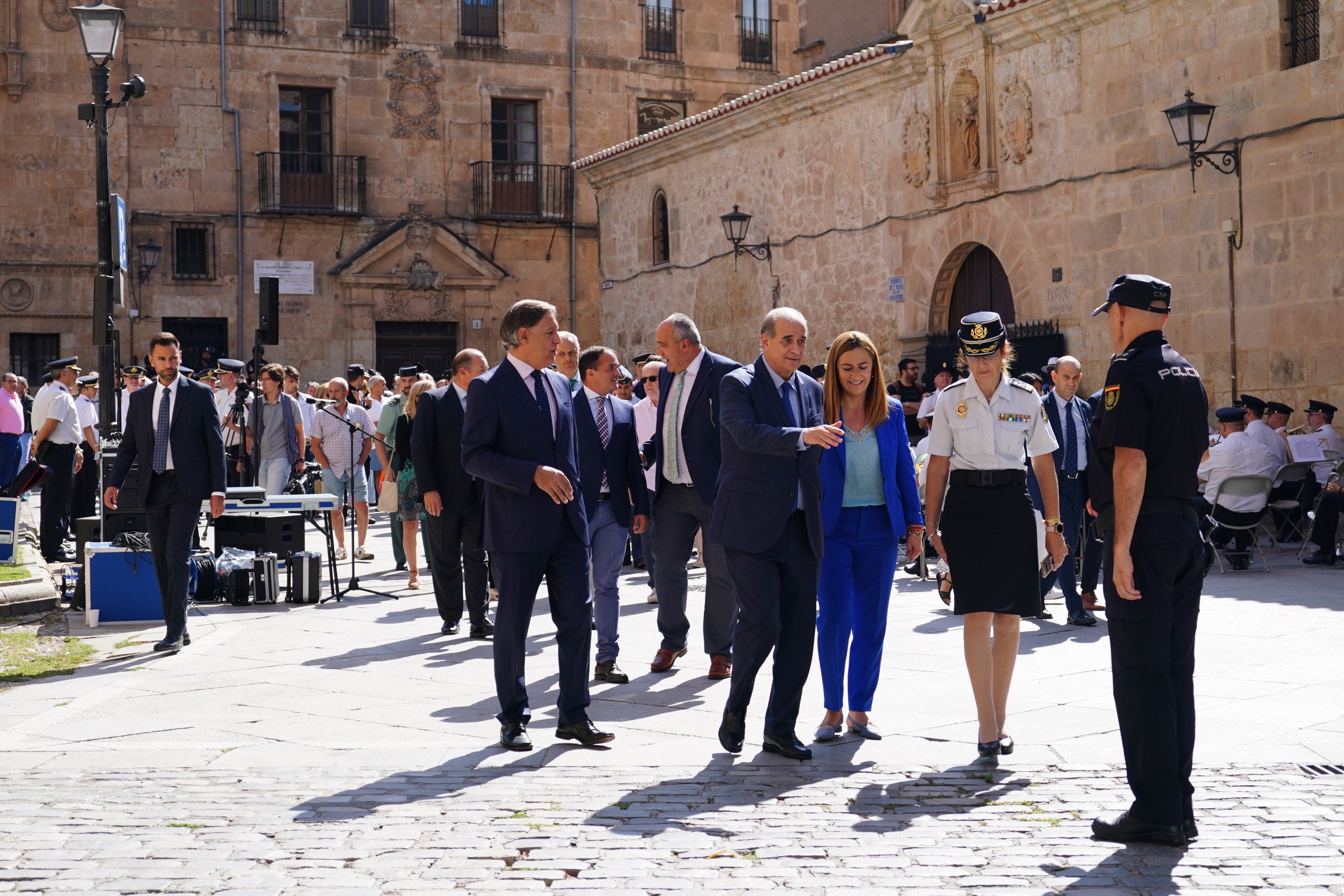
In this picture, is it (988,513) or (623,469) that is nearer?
(988,513)

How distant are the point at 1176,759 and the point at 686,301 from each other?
71.8 feet

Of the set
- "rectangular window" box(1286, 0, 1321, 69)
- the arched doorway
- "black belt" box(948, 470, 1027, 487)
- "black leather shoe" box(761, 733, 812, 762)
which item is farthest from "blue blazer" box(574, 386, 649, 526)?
the arched doorway

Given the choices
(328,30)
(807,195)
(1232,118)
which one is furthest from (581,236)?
(1232,118)

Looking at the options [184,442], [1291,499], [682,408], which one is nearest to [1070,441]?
[682,408]

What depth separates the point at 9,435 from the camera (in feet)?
53.3

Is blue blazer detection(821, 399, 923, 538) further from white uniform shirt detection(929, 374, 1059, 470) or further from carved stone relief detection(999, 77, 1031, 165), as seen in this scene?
carved stone relief detection(999, 77, 1031, 165)

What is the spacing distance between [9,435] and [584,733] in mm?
11895

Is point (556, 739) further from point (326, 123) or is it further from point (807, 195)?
point (326, 123)

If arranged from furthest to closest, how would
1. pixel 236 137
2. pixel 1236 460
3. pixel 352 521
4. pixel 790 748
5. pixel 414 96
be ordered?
pixel 414 96 → pixel 236 137 → pixel 1236 460 → pixel 352 521 → pixel 790 748

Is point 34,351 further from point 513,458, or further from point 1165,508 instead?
point 1165,508

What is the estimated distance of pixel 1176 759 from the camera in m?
5.00

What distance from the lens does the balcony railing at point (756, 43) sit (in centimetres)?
3581

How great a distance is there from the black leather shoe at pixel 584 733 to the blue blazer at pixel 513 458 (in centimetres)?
80

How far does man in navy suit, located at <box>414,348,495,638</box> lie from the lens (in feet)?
32.0
